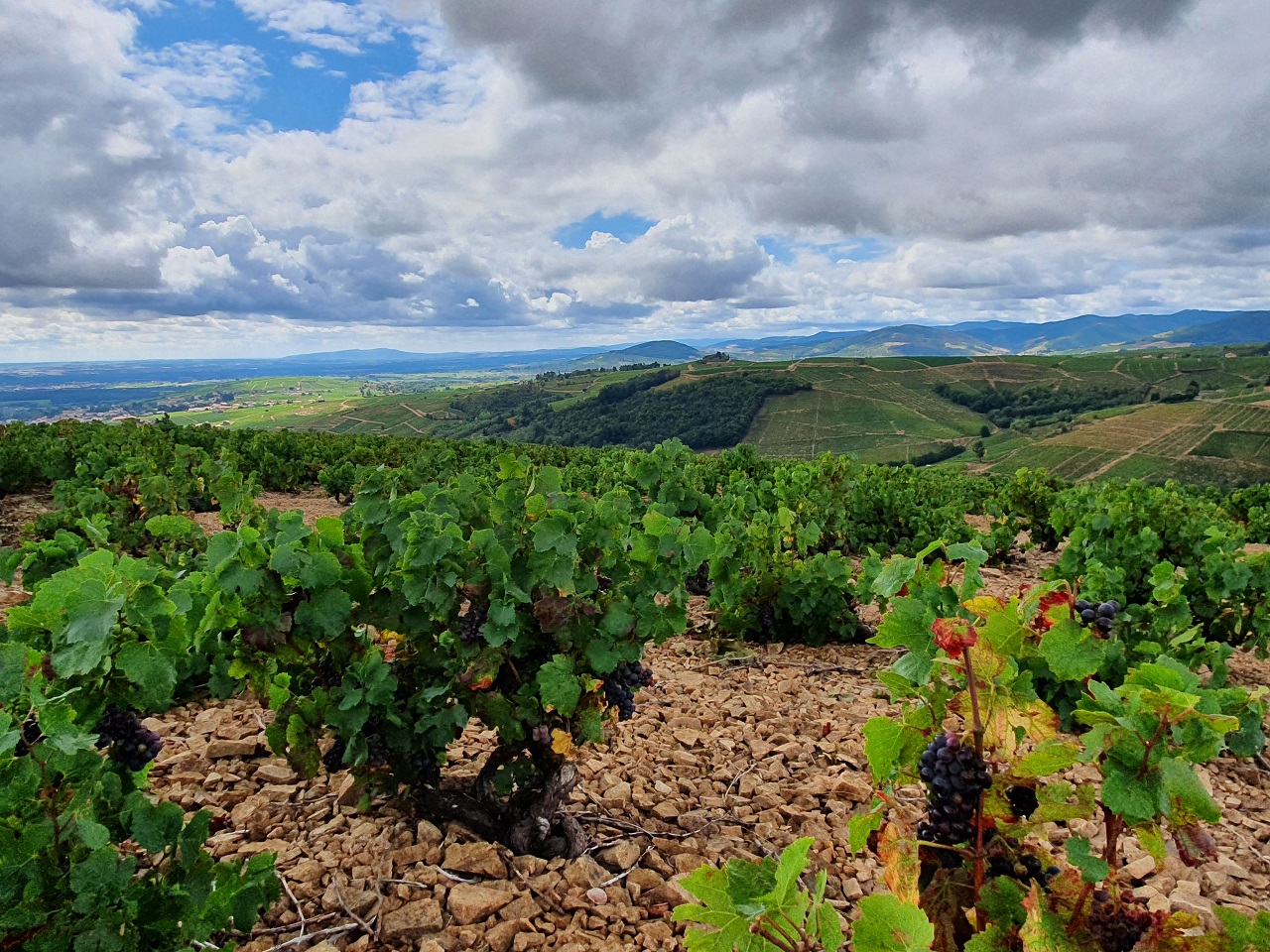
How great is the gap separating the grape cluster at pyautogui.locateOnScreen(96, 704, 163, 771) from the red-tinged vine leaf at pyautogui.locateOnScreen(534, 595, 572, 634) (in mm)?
1661

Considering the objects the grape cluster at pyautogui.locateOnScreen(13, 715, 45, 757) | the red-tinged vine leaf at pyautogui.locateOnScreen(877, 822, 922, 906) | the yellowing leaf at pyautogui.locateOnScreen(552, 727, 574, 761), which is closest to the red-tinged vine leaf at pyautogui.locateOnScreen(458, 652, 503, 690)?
the yellowing leaf at pyautogui.locateOnScreen(552, 727, 574, 761)

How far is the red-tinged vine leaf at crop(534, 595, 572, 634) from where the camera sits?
11.4 ft

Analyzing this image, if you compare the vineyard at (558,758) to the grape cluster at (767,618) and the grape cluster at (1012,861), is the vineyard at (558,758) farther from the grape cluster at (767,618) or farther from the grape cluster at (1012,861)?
the grape cluster at (767,618)

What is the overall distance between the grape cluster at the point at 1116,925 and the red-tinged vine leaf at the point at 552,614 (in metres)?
2.29

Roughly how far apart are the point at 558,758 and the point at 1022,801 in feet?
7.37

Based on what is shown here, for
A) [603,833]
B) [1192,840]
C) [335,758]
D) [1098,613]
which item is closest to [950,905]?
[1192,840]

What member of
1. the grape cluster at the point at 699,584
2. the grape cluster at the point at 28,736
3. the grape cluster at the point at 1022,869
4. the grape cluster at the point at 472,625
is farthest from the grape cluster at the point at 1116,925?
the grape cluster at the point at 699,584

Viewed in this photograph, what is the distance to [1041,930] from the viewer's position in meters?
1.90

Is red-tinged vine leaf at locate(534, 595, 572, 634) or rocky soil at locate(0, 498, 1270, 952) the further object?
red-tinged vine leaf at locate(534, 595, 572, 634)

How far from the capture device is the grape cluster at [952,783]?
2129 millimetres

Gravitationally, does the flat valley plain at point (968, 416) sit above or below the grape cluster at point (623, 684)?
below

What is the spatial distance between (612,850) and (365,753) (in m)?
1.43

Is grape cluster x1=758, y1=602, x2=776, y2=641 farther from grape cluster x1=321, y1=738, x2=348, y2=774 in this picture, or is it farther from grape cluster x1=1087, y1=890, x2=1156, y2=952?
grape cluster x1=1087, y1=890, x2=1156, y2=952

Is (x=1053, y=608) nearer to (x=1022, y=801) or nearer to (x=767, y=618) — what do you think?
(x=1022, y=801)
